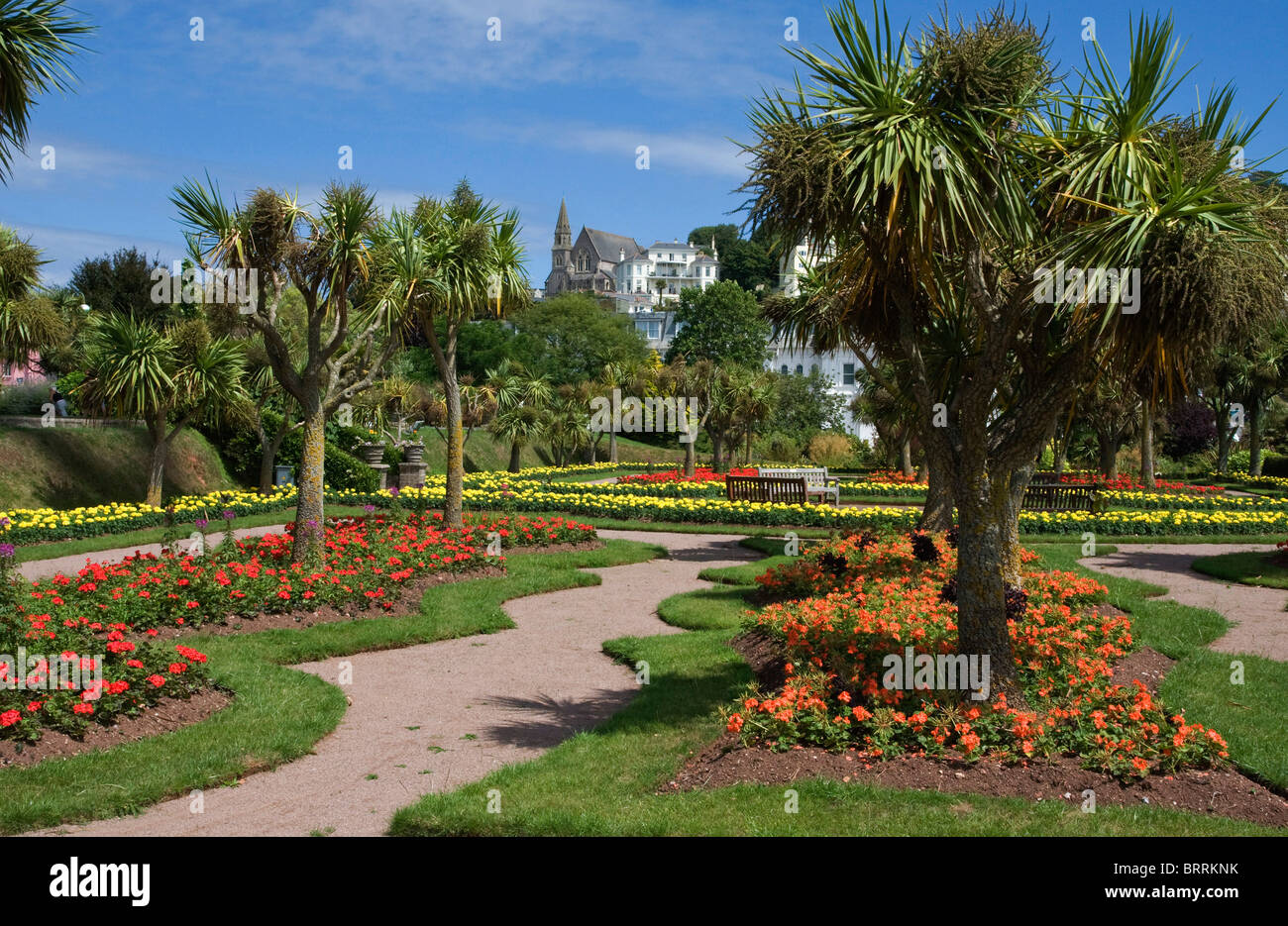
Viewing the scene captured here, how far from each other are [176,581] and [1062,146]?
30.8ft

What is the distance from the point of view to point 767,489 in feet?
74.6

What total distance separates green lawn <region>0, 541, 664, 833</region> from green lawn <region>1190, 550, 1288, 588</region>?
1080cm

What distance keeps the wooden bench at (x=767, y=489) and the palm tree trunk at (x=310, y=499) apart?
1191 centimetres

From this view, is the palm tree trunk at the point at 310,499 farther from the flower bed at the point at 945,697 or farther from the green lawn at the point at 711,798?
the flower bed at the point at 945,697

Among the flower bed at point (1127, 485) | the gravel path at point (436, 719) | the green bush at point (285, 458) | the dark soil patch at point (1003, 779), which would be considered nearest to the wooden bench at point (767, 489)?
the gravel path at point (436, 719)

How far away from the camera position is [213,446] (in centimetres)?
2666

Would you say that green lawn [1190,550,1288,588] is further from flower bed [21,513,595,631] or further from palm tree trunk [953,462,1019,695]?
flower bed [21,513,595,631]

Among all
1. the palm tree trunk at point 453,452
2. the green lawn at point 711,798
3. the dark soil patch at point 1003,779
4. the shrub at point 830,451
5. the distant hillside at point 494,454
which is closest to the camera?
the green lawn at point 711,798

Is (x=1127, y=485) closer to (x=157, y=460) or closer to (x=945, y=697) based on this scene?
(x=945, y=697)

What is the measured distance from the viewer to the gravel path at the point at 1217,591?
34.9ft

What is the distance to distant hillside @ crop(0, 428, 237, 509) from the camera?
21.1m
